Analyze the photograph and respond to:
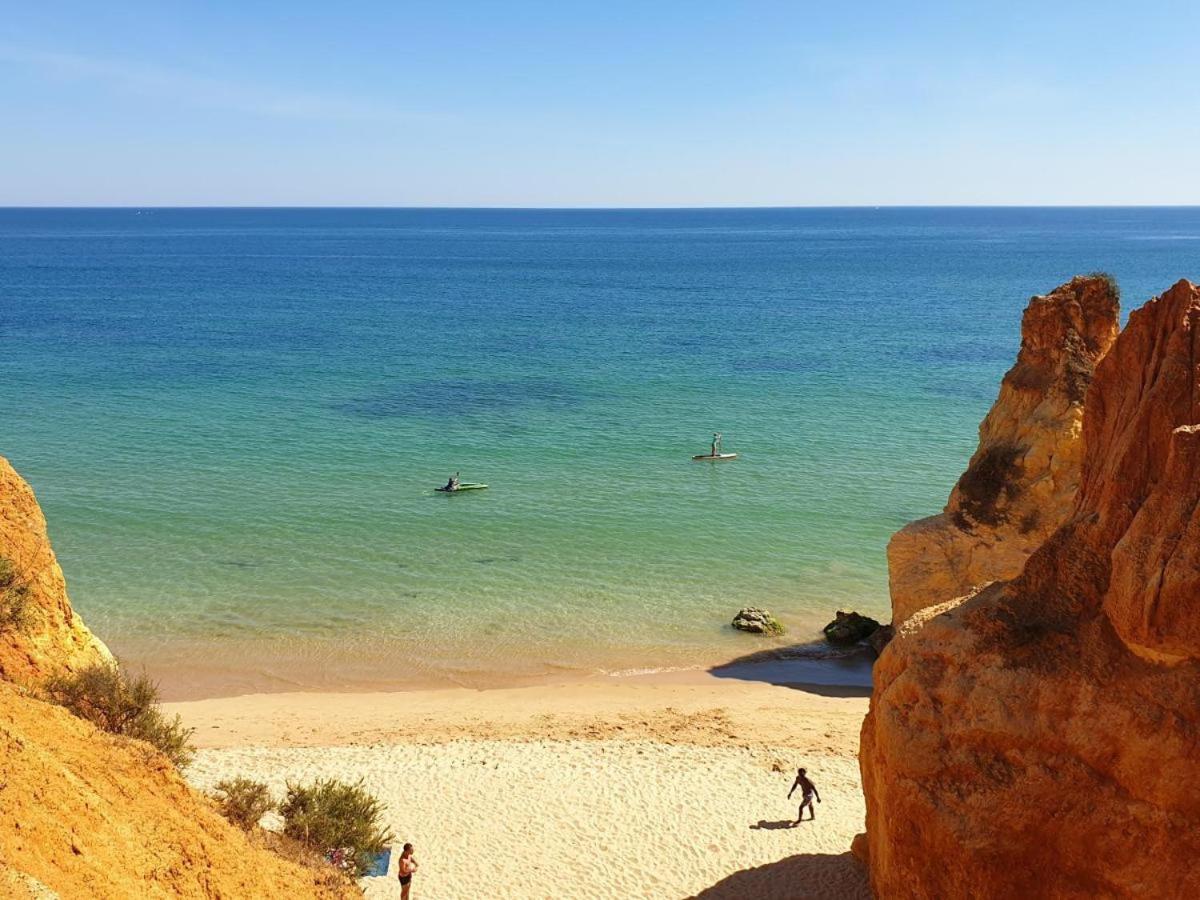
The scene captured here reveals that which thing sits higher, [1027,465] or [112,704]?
[1027,465]

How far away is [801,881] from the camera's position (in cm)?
1385

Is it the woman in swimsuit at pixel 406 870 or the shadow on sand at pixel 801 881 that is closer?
the woman in swimsuit at pixel 406 870

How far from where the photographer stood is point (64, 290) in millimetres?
97688

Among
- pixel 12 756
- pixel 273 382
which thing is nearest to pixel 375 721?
pixel 12 756

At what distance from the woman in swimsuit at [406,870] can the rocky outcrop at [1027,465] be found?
38.2 ft

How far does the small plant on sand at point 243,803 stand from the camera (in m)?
12.3

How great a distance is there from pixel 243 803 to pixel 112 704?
2.13 metres

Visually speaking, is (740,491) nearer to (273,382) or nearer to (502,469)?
(502,469)

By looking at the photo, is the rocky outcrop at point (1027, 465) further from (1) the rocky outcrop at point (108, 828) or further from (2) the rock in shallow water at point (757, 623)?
(1) the rocky outcrop at point (108, 828)

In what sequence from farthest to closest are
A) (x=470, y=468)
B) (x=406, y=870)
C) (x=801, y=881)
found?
(x=470, y=468) < (x=801, y=881) < (x=406, y=870)

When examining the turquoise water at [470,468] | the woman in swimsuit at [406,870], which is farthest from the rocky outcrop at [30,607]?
the turquoise water at [470,468]

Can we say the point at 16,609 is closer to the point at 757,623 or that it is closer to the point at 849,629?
the point at 757,623

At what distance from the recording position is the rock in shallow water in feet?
84.1

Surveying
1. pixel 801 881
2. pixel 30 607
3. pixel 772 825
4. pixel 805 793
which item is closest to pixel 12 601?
pixel 30 607
